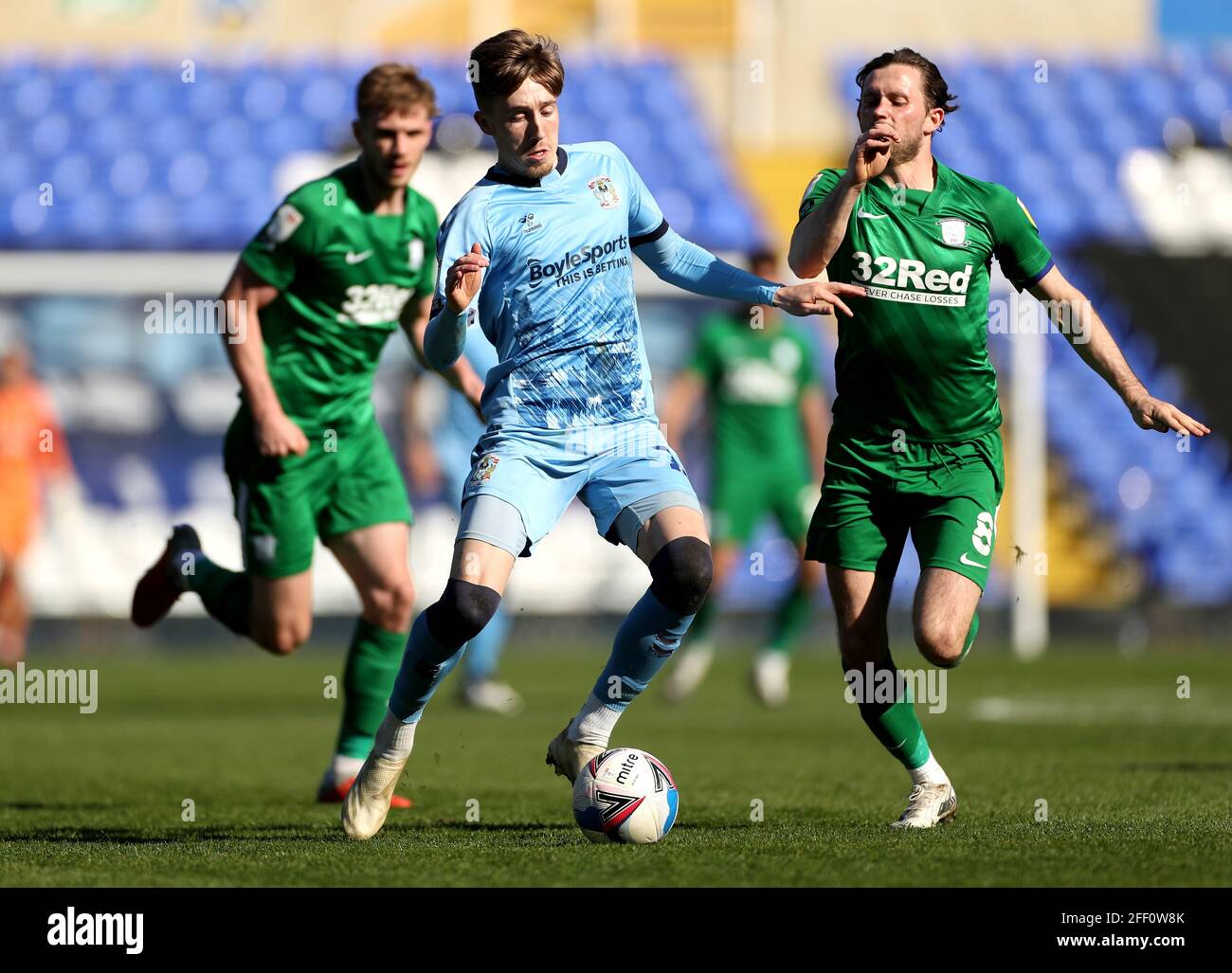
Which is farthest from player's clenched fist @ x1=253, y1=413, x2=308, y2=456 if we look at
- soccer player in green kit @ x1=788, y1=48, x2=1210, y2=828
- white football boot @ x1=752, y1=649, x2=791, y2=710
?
white football boot @ x1=752, y1=649, x2=791, y2=710

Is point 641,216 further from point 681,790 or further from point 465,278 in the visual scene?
point 681,790

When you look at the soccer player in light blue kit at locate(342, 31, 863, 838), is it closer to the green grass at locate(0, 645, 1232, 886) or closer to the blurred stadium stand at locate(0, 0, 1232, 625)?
the green grass at locate(0, 645, 1232, 886)

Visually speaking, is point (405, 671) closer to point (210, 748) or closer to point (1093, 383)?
point (210, 748)

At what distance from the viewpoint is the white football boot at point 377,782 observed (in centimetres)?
573

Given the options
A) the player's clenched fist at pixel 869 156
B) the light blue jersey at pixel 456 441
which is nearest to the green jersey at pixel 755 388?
the light blue jersey at pixel 456 441

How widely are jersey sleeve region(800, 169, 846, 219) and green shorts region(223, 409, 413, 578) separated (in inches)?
82.8

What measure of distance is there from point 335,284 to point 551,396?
149cm

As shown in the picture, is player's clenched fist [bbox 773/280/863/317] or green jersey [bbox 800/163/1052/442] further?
green jersey [bbox 800/163/1052/442]

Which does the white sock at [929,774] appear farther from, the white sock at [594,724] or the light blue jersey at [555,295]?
the light blue jersey at [555,295]

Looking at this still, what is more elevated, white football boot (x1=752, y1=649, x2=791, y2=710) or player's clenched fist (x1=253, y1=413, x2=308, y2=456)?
player's clenched fist (x1=253, y1=413, x2=308, y2=456)

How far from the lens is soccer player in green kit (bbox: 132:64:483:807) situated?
264 inches

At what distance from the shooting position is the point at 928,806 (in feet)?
19.0

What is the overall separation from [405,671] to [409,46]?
2014cm

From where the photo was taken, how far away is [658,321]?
18828mm
